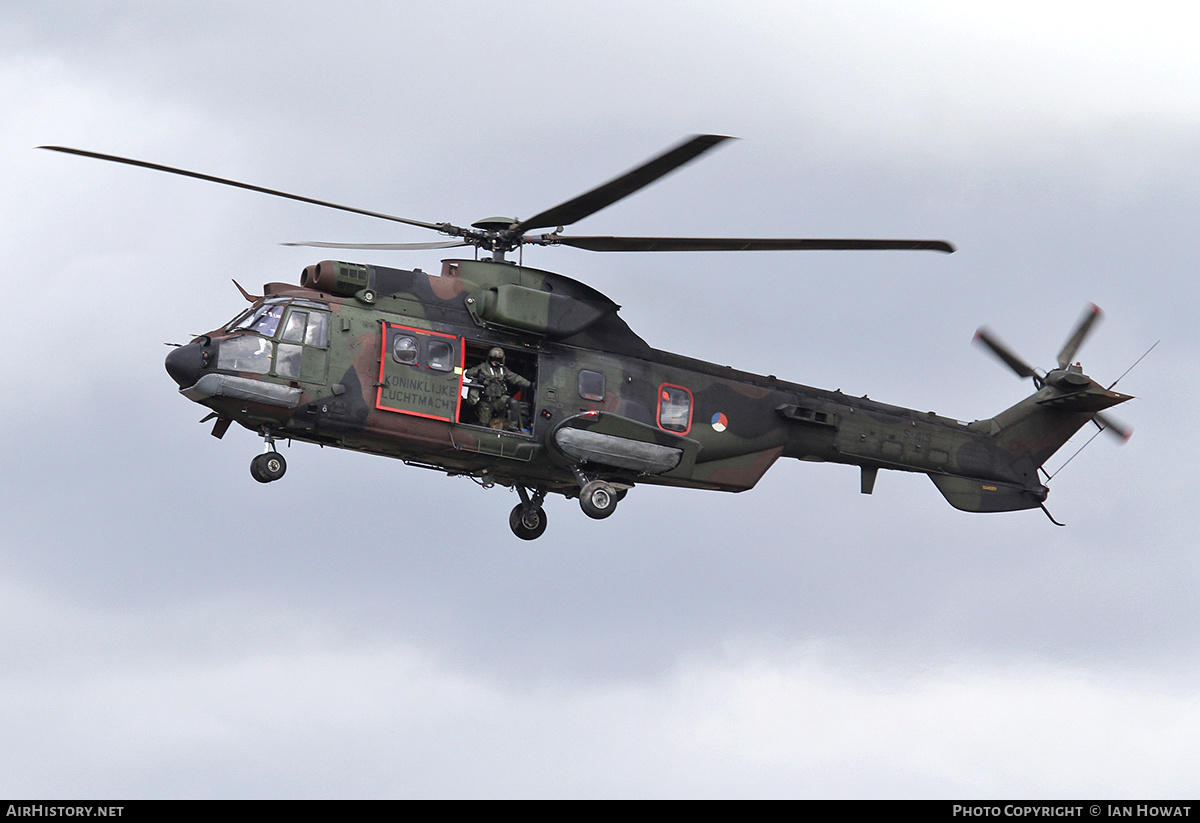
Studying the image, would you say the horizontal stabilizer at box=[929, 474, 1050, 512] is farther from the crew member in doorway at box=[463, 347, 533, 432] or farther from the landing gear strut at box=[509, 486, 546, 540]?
the crew member in doorway at box=[463, 347, 533, 432]

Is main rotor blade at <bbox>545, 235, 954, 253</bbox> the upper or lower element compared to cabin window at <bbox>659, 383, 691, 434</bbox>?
upper

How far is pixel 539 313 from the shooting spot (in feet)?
94.7

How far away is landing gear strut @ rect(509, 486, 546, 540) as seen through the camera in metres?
30.8

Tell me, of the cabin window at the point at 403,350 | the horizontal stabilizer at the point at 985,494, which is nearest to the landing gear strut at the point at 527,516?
the cabin window at the point at 403,350

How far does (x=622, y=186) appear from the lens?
25.9 m

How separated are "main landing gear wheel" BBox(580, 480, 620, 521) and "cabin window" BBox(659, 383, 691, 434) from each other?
5.81 ft

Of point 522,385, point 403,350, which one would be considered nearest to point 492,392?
point 522,385

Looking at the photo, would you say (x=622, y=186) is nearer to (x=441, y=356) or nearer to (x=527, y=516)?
(x=441, y=356)

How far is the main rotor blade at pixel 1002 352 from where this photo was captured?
34.7m

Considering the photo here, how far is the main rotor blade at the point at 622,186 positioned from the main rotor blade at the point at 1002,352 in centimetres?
1076

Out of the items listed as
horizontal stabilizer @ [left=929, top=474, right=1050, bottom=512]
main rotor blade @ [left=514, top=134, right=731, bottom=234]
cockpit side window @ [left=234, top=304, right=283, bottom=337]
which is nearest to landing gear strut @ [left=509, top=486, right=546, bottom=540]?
main rotor blade @ [left=514, top=134, right=731, bottom=234]

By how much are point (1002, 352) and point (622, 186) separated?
12112 millimetres
